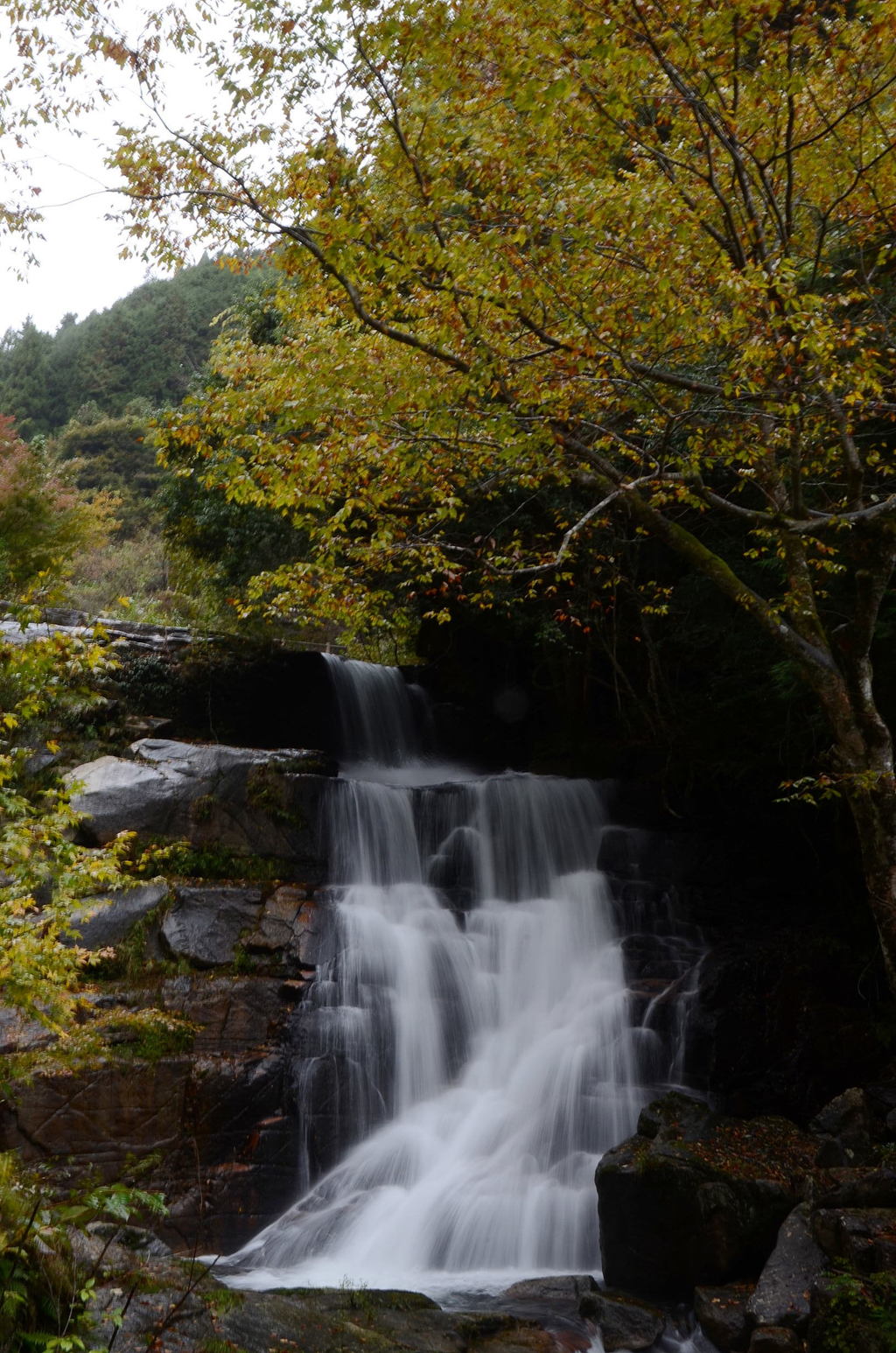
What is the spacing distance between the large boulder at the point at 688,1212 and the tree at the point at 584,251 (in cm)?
207

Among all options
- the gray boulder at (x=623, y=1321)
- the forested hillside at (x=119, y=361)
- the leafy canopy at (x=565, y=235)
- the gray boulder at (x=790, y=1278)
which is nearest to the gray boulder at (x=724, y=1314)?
the gray boulder at (x=790, y=1278)

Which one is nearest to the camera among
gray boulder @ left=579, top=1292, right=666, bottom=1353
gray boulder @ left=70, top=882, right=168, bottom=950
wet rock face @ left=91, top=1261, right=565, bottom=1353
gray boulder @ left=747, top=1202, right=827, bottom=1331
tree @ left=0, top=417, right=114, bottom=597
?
wet rock face @ left=91, top=1261, right=565, bottom=1353

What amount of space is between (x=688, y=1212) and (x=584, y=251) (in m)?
7.40

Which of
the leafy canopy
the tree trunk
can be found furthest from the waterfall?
the leafy canopy

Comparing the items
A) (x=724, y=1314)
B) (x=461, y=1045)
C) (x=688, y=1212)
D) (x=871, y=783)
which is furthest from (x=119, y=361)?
(x=724, y=1314)

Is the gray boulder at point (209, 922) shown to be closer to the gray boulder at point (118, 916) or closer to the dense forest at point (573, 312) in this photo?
the gray boulder at point (118, 916)

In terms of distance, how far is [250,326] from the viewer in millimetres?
17719

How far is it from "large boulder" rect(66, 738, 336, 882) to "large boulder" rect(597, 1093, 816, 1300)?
5414 millimetres

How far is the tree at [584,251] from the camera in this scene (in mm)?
6434

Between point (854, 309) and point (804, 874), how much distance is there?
7.28 meters

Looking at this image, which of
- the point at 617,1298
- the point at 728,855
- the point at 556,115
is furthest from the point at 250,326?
the point at 617,1298

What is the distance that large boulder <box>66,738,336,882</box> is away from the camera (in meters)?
11.0

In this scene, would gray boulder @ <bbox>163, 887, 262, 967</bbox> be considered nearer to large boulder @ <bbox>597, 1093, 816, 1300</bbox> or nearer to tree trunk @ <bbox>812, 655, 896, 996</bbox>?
large boulder @ <bbox>597, 1093, 816, 1300</bbox>

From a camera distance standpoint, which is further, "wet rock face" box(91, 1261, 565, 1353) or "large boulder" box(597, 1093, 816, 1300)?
"large boulder" box(597, 1093, 816, 1300)
